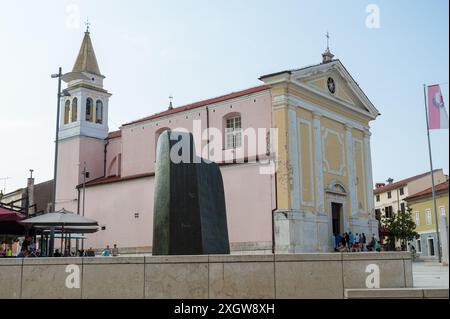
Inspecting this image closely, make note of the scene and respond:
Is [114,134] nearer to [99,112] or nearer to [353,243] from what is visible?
[99,112]

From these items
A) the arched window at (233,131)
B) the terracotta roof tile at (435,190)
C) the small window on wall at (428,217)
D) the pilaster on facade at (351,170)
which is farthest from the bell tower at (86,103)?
the small window on wall at (428,217)

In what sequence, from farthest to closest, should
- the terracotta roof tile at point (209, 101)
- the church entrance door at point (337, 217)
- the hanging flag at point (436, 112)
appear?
the church entrance door at point (337, 217) < the terracotta roof tile at point (209, 101) < the hanging flag at point (436, 112)

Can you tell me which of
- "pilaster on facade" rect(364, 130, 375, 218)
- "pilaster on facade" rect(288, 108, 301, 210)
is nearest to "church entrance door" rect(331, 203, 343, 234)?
"pilaster on facade" rect(364, 130, 375, 218)

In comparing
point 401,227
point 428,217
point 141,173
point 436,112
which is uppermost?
point 141,173

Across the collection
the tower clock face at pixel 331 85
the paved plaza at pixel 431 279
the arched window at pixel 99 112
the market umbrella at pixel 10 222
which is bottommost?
the paved plaza at pixel 431 279

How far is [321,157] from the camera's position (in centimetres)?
3228

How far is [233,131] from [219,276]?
80.1ft

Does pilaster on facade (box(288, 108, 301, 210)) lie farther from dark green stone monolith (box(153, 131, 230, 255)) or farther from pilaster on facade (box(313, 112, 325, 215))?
dark green stone monolith (box(153, 131, 230, 255))

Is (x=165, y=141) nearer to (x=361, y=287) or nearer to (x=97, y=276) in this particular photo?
(x=97, y=276)

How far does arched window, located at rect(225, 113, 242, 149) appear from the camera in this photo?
3250 cm

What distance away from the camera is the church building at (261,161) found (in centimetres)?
2897

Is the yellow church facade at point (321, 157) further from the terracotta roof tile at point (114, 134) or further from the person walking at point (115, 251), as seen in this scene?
the terracotta roof tile at point (114, 134)

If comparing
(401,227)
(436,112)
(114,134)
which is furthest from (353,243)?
(436,112)

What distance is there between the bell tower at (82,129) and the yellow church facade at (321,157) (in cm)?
1648
